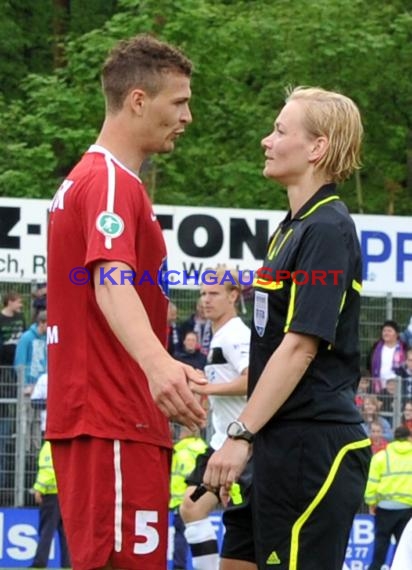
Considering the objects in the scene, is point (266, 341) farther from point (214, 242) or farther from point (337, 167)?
point (214, 242)

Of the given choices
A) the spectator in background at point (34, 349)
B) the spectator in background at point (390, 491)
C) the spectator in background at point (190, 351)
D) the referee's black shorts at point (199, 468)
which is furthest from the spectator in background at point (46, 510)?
the referee's black shorts at point (199, 468)

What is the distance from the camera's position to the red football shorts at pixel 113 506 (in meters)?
4.92

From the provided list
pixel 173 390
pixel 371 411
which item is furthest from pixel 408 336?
pixel 173 390

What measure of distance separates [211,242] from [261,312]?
1165 centimetres

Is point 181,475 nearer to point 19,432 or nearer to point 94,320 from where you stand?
point 19,432

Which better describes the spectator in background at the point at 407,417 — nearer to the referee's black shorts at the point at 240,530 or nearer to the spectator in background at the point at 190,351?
the spectator in background at the point at 190,351

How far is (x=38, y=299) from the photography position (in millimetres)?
16375

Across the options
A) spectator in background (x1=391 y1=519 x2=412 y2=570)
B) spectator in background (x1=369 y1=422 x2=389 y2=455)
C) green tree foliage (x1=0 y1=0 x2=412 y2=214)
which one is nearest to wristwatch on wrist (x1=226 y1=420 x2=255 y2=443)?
spectator in background (x1=391 y1=519 x2=412 y2=570)

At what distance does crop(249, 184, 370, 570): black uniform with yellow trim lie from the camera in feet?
17.0

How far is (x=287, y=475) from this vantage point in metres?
5.27

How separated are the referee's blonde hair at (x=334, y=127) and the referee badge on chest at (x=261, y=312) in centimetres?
51

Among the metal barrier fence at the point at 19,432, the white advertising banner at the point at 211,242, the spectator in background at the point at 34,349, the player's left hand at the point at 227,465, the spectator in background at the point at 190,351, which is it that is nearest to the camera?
the player's left hand at the point at 227,465

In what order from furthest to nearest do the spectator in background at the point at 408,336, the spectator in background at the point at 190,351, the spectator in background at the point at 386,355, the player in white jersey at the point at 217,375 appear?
1. the spectator in background at the point at 408,336
2. the spectator in background at the point at 386,355
3. the spectator in background at the point at 190,351
4. the player in white jersey at the point at 217,375

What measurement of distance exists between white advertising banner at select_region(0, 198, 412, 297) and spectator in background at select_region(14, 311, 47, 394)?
2.23ft
